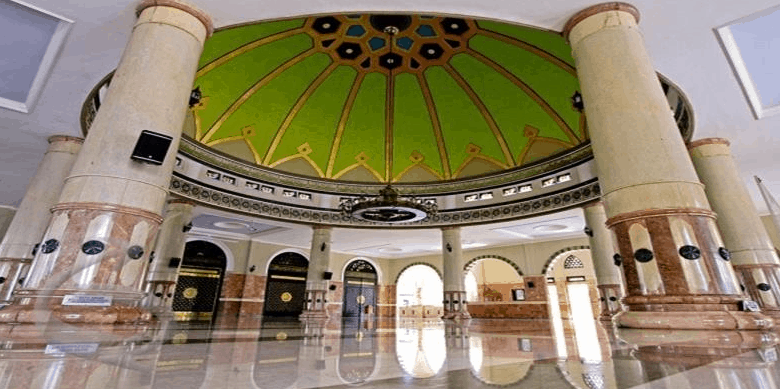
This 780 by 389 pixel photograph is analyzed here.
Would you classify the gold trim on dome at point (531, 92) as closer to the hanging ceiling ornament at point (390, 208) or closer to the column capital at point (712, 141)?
the column capital at point (712, 141)

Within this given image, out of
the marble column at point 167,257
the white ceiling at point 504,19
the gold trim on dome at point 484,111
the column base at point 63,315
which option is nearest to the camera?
the column base at point 63,315

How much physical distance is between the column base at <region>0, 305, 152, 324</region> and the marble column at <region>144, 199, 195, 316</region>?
666cm

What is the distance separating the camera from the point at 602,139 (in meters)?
3.61

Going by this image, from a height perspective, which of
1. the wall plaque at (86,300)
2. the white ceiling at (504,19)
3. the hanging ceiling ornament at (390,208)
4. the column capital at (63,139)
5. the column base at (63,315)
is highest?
the white ceiling at (504,19)

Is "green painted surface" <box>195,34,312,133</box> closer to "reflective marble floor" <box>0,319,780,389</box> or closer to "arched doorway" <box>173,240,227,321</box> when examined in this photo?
"arched doorway" <box>173,240,227,321</box>

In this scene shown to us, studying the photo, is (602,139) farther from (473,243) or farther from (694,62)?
(473,243)

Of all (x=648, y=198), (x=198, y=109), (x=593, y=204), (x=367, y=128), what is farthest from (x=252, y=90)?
(x=648, y=198)

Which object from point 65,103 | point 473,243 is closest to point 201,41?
point 65,103

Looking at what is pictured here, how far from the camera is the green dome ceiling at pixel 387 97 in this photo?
9.52m

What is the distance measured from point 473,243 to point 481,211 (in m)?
4.72

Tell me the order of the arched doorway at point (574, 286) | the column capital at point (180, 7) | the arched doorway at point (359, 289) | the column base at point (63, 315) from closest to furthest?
the column base at point (63, 315) < the column capital at point (180, 7) < the arched doorway at point (574, 286) < the arched doorway at point (359, 289)

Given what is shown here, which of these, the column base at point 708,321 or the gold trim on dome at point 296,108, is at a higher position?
the gold trim on dome at point 296,108

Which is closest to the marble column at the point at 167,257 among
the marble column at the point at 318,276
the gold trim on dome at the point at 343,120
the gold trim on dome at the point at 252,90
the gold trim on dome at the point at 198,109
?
the gold trim on dome at the point at 198,109

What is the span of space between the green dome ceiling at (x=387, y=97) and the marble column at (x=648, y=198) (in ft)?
17.6
